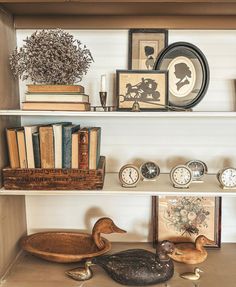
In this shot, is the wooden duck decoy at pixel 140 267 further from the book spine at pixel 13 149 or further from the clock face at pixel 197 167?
the book spine at pixel 13 149

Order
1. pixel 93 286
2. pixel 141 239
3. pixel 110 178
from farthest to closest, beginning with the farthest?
pixel 141 239 → pixel 110 178 → pixel 93 286

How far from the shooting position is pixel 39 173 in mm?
1374

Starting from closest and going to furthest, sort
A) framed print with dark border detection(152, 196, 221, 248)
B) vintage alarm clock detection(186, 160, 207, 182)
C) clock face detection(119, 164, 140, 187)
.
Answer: clock face detection(119, 164, 140, 187) → vintage alarm clock detection(186, 160, 207, 182) → framed print with dark border detection(152, 196, 221, 248)

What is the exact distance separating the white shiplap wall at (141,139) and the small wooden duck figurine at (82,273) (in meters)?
0.34

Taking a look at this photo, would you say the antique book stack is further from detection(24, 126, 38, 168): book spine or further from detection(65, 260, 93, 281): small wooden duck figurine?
detection(65, 260, 93, 281): small wooden duck figurine

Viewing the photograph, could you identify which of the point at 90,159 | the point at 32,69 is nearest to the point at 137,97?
the point at 90,159

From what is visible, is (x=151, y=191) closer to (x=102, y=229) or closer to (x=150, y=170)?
(x=150, y=170)

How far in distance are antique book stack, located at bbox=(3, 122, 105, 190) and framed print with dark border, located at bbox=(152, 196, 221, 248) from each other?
436 mm

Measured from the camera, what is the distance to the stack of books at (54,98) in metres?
1.33

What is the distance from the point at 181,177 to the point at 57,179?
55cm

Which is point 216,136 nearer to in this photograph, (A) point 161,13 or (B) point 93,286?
(A) point 161,13

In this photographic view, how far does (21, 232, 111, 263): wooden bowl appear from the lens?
4.70ft

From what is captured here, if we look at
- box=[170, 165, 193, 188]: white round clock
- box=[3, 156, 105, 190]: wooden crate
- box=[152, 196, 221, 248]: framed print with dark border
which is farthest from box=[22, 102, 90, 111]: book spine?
box=[152, 196, 221, 248]: framed print with dark border

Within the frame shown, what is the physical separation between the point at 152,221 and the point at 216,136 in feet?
1.80
